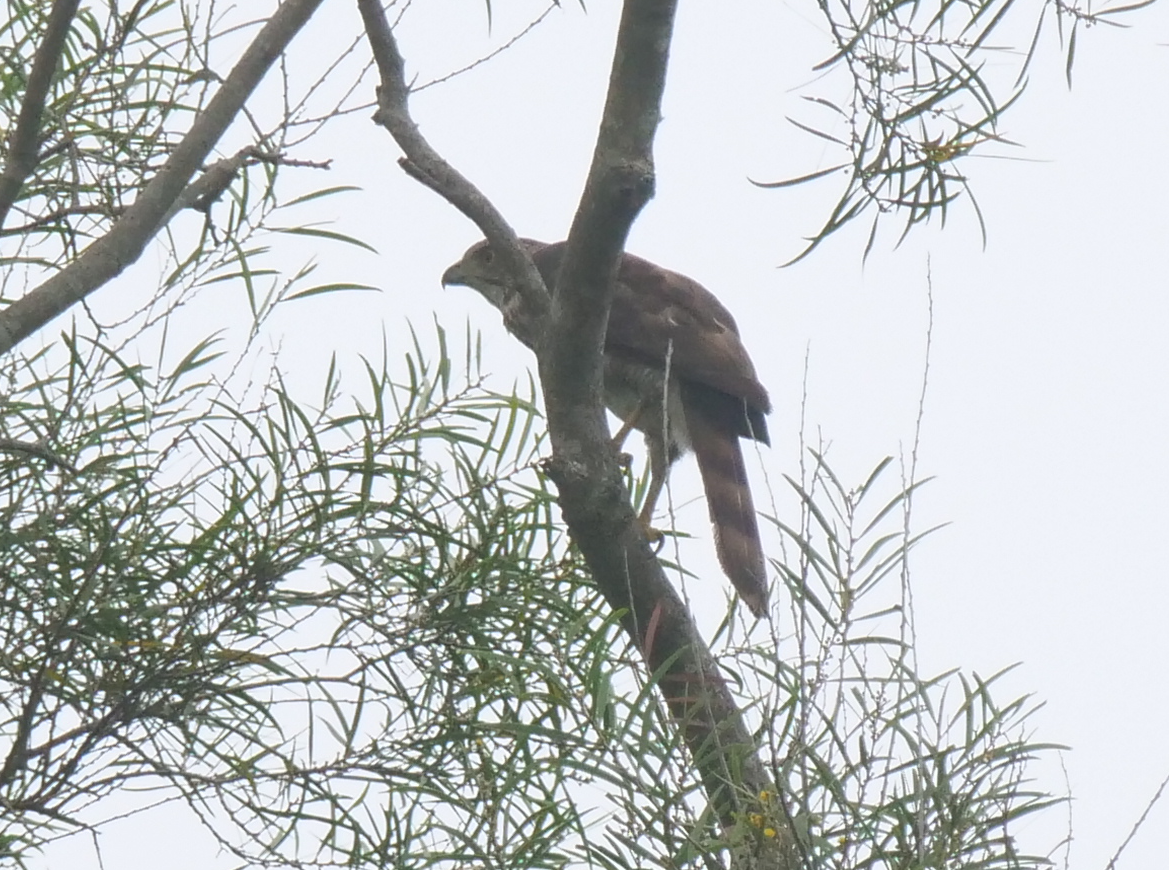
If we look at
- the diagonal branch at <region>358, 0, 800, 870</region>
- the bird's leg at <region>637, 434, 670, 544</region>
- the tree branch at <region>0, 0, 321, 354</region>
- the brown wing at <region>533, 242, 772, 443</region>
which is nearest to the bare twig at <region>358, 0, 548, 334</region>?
the diagonal branch at <region>358, 0, 800, 870</region>

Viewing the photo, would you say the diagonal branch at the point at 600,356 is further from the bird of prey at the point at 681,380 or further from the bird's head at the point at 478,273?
the bird's head at the point at 478,273

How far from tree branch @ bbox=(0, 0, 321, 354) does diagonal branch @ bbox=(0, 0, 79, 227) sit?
0.15 metres

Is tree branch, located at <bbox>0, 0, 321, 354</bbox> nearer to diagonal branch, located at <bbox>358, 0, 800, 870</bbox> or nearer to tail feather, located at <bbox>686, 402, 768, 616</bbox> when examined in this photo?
diagonal branch, located at <bbox>358, 0, 800, 870</bbox>

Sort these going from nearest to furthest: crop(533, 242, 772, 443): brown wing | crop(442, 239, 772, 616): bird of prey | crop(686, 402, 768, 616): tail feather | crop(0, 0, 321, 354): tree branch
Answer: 1. crop(0, 0, 321, 354): tree branch
2. crop(686, 402, 768, 616): tail feather
3. crop(442, 239, 772, 616): bird of prey
4. crop(533, 242, 772, 443): brown wing

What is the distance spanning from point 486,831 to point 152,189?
1.32m

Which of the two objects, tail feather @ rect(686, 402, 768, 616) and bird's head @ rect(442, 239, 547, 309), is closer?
tail feather @ rect(686, 402, 768, 616)

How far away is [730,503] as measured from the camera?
4.55 m

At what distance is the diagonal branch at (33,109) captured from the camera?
2.48 meters

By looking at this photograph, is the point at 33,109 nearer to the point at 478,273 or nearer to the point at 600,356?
the point at 600,356

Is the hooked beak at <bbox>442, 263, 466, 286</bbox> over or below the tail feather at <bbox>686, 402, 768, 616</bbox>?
over

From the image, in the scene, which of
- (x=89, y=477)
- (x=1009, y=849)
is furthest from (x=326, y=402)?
(x=1009, y=849)

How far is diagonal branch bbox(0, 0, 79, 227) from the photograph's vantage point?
248cm

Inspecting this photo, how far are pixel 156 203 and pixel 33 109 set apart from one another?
234mm

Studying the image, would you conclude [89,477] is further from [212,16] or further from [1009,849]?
[1009,849]
